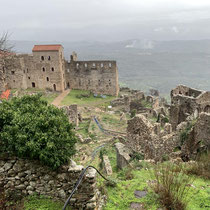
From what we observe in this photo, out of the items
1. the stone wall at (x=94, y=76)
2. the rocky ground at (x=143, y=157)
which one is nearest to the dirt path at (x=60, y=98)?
the stone wall at (x=94, y=76)

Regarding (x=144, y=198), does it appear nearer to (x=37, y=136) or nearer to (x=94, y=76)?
(x=37, y=136)

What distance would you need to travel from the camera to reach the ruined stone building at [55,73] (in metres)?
50.3

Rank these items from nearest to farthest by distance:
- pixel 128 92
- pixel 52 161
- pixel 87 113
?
pixel 52 161 < pixel 87 113 < pixel 128 92

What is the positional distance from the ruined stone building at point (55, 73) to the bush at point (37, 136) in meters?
44.0

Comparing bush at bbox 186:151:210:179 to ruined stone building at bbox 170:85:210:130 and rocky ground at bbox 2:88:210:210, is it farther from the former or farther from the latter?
ruined stone building at bbox 170:85:210:130

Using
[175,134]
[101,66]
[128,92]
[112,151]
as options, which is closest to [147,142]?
[175,134]

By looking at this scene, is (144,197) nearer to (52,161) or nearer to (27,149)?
(52,161)

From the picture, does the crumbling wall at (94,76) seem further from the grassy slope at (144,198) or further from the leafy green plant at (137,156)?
the grassy slope at (144,198)

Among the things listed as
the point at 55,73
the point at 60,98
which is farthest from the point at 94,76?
the point at 60,98

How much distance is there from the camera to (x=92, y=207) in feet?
23.4

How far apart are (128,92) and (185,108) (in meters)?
39.9

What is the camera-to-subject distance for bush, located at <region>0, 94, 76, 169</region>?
680 cm

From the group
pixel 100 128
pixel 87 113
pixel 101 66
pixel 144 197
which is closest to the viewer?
pixel 144 197

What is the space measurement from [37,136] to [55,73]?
47.1 metres
